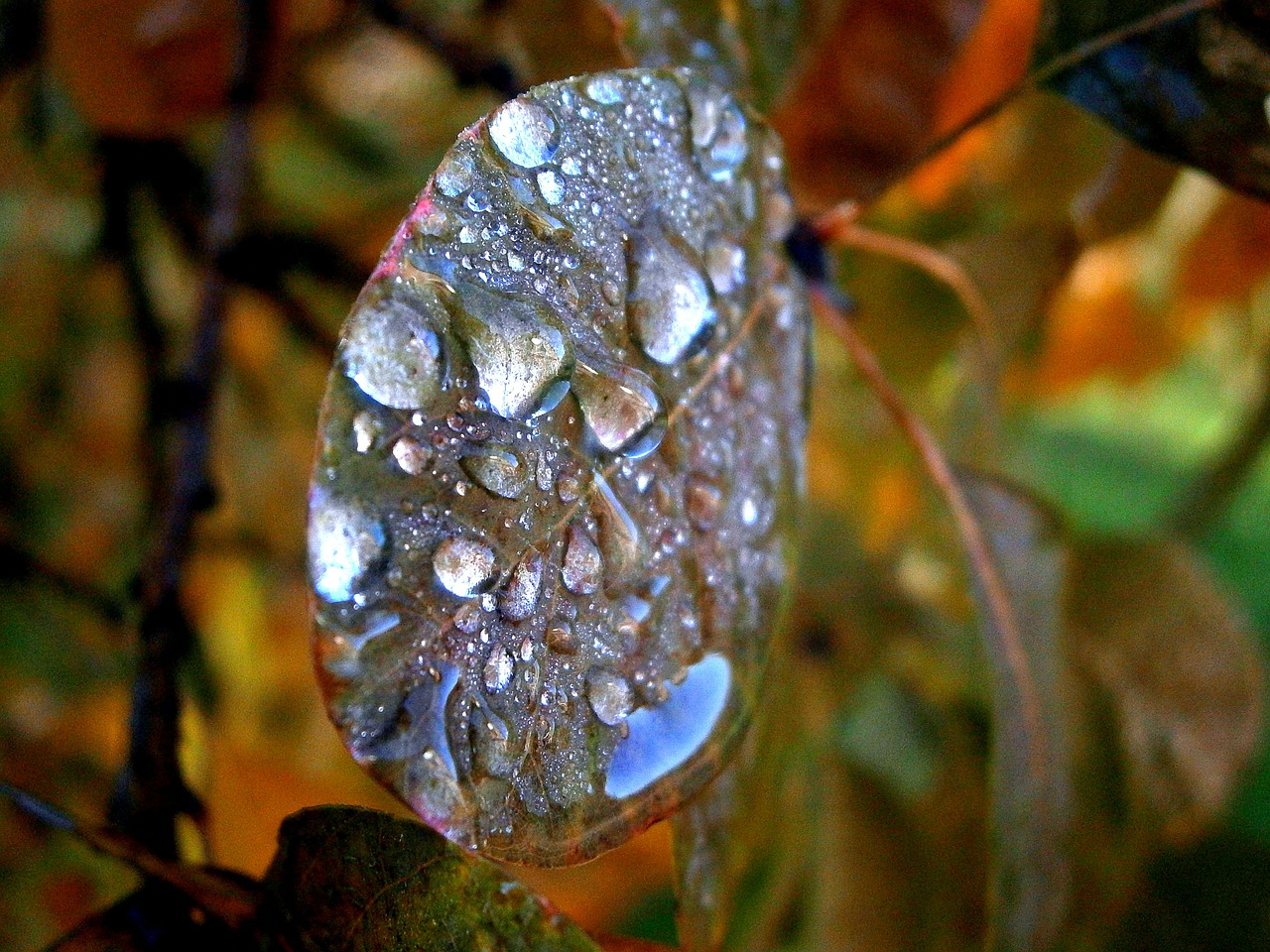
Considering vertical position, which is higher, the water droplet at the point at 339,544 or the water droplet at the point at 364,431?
the water droplet at the point at 364,431

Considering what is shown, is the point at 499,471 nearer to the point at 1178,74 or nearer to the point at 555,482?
the point at 555,482

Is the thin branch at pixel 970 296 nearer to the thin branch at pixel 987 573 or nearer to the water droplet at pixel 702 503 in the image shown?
the thin branch at pixel 987 573

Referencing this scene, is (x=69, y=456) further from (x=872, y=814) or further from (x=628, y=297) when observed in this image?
(x=628, y=297)

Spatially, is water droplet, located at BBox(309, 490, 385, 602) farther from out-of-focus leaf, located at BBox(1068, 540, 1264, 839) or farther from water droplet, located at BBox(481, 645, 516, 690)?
out-of-focus leaf, located at BBox(1068, 540, 1264, 839)

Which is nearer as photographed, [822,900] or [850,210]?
[850,210]

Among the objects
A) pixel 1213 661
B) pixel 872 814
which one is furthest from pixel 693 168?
pixel 872 814

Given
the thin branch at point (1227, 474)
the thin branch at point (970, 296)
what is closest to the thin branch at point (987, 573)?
the thin branch at point (970, 296)

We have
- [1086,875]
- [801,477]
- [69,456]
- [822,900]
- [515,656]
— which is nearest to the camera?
[515,656]

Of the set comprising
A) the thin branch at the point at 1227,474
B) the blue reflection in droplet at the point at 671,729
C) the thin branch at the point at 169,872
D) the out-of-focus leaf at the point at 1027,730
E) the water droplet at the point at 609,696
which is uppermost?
the water droplet at the point at 609,696
